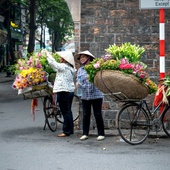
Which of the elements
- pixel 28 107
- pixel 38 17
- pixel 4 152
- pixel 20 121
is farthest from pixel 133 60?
pixel 38 17

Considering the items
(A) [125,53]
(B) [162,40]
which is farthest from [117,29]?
(A) [125,53]

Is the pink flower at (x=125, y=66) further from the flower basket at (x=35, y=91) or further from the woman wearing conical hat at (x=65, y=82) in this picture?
the flower basket at (x=35, y=91)

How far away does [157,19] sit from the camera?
9.95 metres

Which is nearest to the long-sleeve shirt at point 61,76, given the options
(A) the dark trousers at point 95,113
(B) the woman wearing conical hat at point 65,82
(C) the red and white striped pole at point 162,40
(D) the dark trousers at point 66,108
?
(B) the woman wearing conical hat at point 65,82

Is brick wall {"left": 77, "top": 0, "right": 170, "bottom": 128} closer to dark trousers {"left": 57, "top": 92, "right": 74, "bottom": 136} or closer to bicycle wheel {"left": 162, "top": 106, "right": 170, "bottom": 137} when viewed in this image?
bicycle wheel {"left": 162, "top": 106, "right": 170, "bottom": 137}

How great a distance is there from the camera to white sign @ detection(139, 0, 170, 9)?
9227mm

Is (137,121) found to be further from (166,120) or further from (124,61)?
(166,120)

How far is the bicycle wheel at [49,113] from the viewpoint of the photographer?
33.8ft

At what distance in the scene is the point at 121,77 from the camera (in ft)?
27.6

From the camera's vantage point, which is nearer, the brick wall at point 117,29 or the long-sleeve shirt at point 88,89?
the long-sleeve shirt at point 88,89

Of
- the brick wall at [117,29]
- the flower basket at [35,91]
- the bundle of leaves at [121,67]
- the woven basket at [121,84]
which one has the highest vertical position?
the brick wall at [117,29]

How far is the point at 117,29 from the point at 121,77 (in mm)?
1903

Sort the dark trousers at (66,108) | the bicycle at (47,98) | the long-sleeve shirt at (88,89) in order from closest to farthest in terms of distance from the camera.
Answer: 1. the long-sleeve shirt at (88,89)
2. the dark trousers at (66,108)
3. the bicycle at (47,98)

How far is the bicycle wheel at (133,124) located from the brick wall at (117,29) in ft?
3.69
